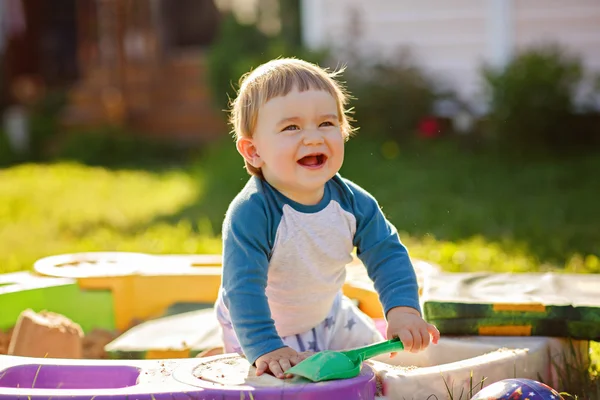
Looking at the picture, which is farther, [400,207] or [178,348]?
[400,207]

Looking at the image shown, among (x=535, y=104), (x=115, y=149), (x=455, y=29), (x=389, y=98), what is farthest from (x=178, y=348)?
(x=115, y=149)

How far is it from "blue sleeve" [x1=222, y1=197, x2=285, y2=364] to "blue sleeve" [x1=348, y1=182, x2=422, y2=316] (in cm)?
27

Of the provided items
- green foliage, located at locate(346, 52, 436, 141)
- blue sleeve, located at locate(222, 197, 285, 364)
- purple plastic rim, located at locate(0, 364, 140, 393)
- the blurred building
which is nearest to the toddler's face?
blue sleeve, located at locate(222, 197, 285, 364)

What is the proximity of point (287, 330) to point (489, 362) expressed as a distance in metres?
0.51

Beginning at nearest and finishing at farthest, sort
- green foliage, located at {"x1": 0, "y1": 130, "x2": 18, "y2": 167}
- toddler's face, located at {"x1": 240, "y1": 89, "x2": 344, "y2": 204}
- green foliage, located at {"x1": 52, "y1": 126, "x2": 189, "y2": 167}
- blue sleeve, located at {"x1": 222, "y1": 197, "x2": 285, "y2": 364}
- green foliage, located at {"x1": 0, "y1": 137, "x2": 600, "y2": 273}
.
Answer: blue sleeve, located at {"x1": 222, "y1": 197, "x2": 285, "y2": 364}
toddler's face, located at {"x1": 240, "y1": 89, "x2": 344, "y2": 204}
green foliage, located at {"x1": 0, "y1": 137, "x2": 600, "y2": 273}
green foliage, located at {"x1": 52, "y1": 126, "x2": 189, "y2": 167}
green foliage, located at {"x1": 0, "y1": 130, "x2": 18, "y2": 167}

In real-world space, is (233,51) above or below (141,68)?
above

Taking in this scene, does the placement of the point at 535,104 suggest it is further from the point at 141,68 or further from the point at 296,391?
the point at 296,391

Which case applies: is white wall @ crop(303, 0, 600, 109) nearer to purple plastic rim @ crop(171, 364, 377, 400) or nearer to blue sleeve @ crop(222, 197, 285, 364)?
blue sleeve @ crop(222, 197, 285, 364)

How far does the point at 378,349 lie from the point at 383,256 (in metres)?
0.31

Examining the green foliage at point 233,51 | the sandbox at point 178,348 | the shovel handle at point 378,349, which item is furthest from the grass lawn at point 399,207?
the green foliage at point 233,51

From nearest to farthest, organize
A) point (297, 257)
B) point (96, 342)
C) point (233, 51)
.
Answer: point (297, 257) → point (96, 342) → point (233, 51)

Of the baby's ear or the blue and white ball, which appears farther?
the baby's ear

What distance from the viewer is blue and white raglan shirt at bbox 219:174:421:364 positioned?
2.04 m

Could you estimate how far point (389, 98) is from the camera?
26.2 ft
